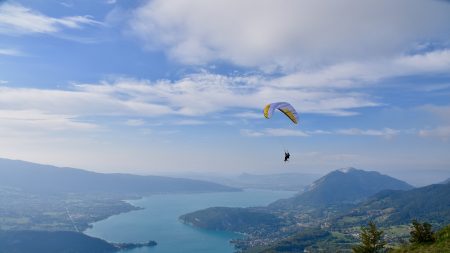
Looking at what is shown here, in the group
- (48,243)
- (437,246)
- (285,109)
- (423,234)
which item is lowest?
(48,243)

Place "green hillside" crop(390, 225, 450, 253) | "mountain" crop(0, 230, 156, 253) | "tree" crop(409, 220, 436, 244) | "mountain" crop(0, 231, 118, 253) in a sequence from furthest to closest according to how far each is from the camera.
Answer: "mountain" crop(0, 230, 156, 253), "mountain" crop(0, 231, 118, 253), "tree" crop(409, 220, 436, 244), "green hillside" crop(390, 225, 450, 253)

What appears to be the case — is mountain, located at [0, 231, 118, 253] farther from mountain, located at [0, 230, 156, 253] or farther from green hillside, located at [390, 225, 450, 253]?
green hillside, located at [390, 225, 450, 253]

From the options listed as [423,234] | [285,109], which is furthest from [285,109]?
[423,234]

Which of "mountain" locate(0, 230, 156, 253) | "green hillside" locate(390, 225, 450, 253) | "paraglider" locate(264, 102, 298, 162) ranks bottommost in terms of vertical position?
"mountain" locate(0, 230, 156, 253)

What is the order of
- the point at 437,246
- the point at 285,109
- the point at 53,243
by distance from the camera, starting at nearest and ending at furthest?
1. the point at 437,246
2. the point at 285,109
3. the point at 53,243

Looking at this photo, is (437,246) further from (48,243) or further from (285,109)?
(48,243)

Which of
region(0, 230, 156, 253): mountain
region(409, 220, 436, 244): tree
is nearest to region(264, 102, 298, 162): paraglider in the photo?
region(409, 220, 436, 244): tree

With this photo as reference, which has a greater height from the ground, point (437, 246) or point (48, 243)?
point (437, 246)

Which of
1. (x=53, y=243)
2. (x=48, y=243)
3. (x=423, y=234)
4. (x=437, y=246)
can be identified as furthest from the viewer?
(x=53, y=243)

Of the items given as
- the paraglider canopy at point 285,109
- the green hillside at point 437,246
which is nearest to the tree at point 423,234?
the green hillside at point 437,246
